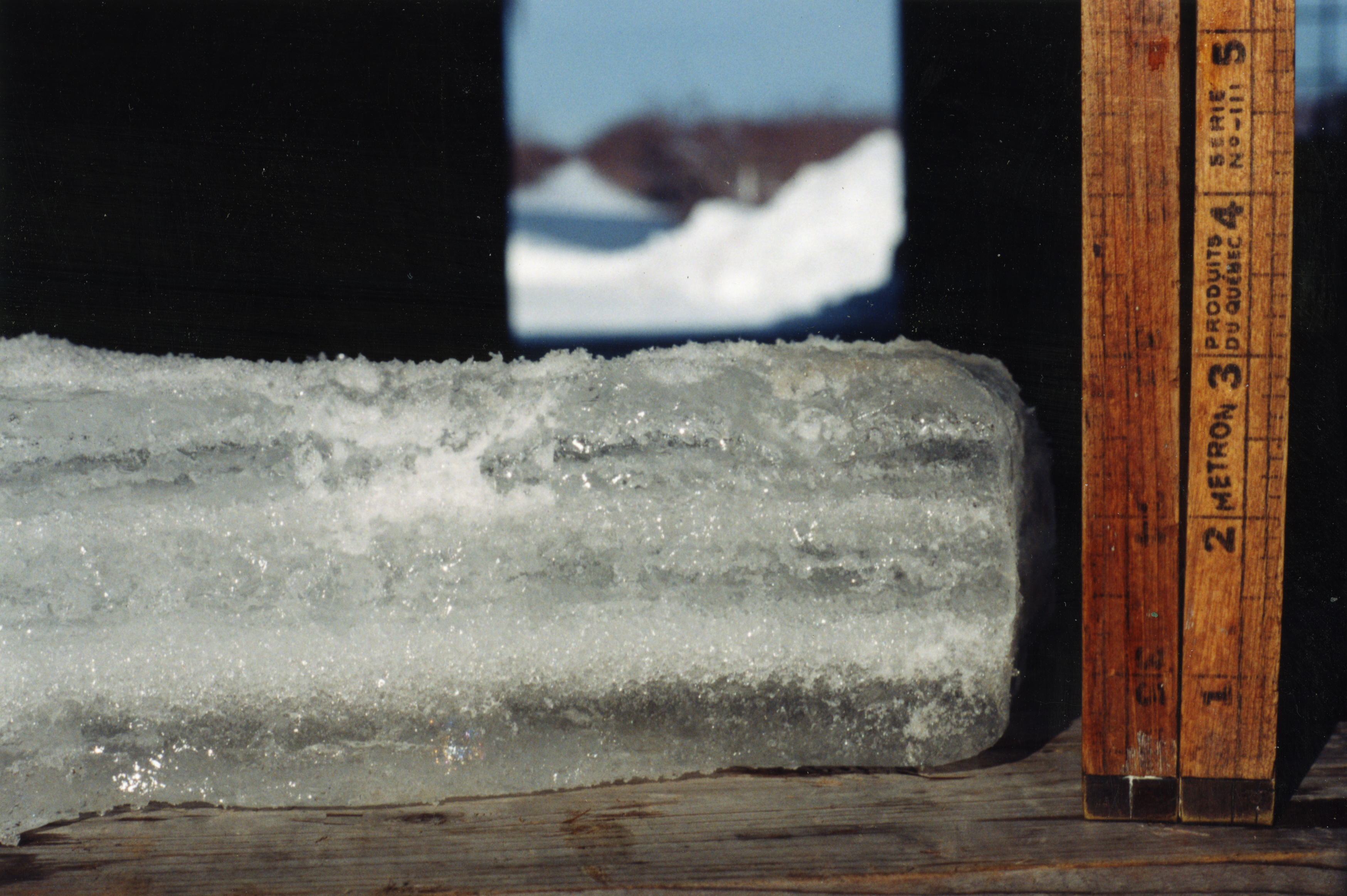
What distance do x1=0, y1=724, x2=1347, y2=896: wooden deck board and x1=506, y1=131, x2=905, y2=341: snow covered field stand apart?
48cm

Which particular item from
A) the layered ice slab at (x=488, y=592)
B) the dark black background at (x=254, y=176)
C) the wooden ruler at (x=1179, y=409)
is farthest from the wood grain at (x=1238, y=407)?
the dark black background at (x=254, y=176)

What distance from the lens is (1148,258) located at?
2.52 ft

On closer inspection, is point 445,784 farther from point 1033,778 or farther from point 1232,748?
point 1232,748

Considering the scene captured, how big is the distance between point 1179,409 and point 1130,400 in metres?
0.05

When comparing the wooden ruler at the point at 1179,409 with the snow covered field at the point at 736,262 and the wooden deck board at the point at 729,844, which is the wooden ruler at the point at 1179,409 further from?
the snow covered field at the point at 736,262

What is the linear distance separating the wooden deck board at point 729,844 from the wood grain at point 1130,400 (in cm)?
8

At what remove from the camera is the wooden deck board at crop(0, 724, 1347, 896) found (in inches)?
27.9

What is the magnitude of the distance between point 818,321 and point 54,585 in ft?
2.67

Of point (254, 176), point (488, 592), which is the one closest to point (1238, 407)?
point (488, 592)

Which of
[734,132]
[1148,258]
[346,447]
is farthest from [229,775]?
[1148,258]

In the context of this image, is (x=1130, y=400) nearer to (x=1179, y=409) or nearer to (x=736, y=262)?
(x=1179, y=409)

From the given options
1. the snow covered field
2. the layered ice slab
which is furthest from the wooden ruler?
the snow covered field

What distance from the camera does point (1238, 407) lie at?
2.55ft

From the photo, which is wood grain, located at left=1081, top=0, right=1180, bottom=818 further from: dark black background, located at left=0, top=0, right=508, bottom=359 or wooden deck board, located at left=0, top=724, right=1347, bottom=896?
dark black background, located at left=0, top=0, right=508, bottom=359
